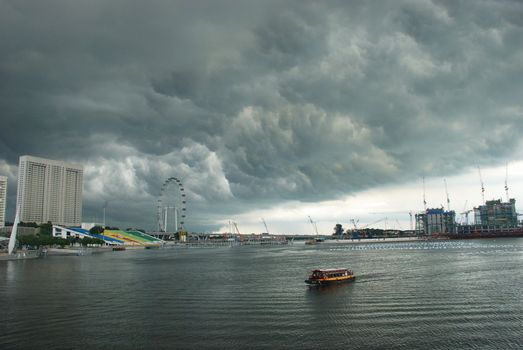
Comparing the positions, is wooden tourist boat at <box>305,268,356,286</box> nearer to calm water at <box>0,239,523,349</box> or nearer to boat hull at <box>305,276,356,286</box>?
boat hull at <box>305,276,356,286</box>

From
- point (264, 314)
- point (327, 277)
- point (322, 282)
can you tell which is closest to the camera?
point (264, 314)

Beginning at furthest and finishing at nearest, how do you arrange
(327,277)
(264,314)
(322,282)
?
(327,277) < (322,282) < (264,314)

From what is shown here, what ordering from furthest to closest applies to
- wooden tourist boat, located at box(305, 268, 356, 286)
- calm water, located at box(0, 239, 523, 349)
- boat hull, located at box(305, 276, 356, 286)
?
wooden tourist boat, located at box(305, 268, 356, 286) < boat hull, located at box(305, 276, 356, 286) < calm water, located at box(0, 239, 523, 349)

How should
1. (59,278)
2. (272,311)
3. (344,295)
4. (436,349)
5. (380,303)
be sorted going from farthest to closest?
(59,278)
(344,295)
(380,303)
(272,311)
(436,349)

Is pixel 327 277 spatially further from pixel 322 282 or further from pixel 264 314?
pixel 264 314

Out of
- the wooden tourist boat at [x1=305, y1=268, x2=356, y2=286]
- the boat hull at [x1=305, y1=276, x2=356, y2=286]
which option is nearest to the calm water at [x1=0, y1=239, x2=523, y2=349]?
the boat hull at [x1=305, y1=276, x2=356, y2=286]

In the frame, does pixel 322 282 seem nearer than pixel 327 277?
Yes

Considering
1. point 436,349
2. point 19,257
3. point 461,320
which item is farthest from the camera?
point 19,257

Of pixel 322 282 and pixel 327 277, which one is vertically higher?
pixel 327 277

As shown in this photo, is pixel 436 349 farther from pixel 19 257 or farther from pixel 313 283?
pixel 19 257

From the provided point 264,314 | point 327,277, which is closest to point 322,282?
point 327,277

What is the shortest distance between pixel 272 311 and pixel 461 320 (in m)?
21.4

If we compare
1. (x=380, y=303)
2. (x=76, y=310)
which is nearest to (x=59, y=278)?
(x=76, y=310)

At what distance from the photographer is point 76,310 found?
54.2 metres
